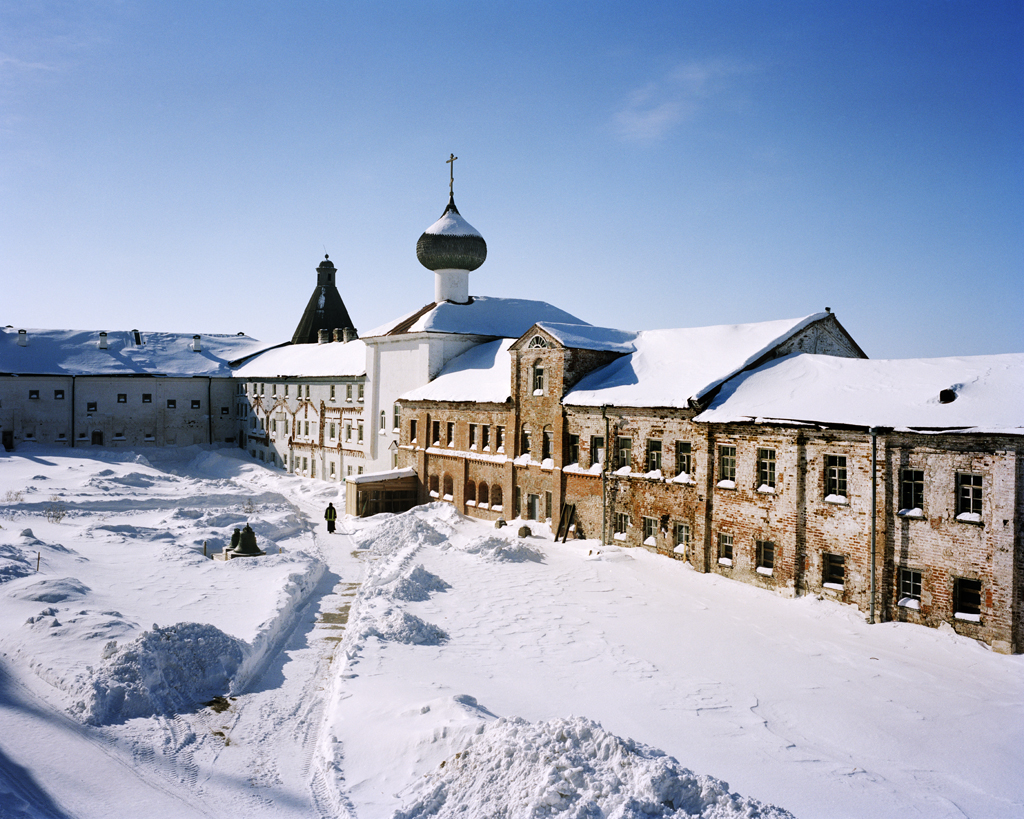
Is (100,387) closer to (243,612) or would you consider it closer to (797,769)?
(243,612)

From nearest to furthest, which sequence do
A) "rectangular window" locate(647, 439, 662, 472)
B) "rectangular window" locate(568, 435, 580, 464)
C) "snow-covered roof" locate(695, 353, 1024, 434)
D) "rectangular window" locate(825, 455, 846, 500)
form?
1. "snow-covered roof" locate(695, 353, 1024, 434)
2. "rectangular window" locate(825, 455, 846, 500)
3. "rectangular window" locate(647, 439, 662, 472)
4. "rectangular window" locate(568, 435, 580, 464)

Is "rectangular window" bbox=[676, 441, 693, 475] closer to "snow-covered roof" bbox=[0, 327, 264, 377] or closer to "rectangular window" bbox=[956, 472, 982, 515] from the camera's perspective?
"rectangular window" bbox=[956, 472, 982, 515]

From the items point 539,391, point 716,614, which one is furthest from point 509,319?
point 716,614

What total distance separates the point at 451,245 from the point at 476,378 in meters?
9.99

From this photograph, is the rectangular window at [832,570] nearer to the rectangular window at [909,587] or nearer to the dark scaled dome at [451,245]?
the rectangular window at [909,587]

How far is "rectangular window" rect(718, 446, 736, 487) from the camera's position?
75.3 ft

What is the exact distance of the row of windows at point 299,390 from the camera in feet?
148

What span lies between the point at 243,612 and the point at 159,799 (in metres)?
8.46

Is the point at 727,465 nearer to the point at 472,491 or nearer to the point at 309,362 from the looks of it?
the point at 472,491

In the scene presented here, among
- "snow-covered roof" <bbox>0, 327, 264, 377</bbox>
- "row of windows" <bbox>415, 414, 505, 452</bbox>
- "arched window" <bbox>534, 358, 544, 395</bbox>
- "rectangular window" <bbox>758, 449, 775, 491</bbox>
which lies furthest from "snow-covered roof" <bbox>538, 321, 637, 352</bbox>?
"snow-covered roof" <bbox>0, 327, 264, 377</bbox>

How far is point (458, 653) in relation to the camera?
54.4 ft

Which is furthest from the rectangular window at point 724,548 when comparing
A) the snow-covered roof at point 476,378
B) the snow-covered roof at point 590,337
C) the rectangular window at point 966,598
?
the snow-covered roof at point 476,378

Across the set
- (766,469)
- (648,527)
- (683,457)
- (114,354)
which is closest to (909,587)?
(766,469)

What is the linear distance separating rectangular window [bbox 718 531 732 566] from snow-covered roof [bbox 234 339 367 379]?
88.8 feet
